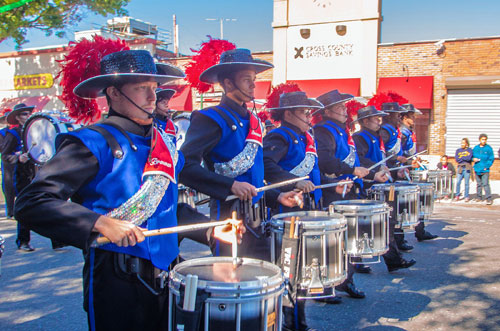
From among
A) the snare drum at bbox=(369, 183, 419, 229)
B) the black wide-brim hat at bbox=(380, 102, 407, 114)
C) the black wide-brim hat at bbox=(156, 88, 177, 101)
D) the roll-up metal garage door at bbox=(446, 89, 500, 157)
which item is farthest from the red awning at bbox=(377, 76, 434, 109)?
the black wide-brim hat at bbox=(156, 88, 177, 101)

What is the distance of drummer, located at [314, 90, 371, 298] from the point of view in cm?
588

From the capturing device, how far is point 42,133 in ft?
26.8

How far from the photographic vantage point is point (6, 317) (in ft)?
15.8

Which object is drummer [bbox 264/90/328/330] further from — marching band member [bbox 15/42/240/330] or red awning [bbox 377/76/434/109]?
red awning [bbox 377/76/434/109]

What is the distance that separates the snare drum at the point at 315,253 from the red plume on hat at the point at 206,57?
1.61 meters

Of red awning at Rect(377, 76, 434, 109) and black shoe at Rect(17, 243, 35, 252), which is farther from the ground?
red awning at Rect(377, 76, 434, 109)

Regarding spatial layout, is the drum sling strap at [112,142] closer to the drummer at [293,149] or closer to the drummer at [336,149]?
the drummer at [293,149]

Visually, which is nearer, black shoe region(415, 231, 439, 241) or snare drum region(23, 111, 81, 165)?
snare drum region(23, 111, 81, 165)

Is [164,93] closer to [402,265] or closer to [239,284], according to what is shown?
[402,265]

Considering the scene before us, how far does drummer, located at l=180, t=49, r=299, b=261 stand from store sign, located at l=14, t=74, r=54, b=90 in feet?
85.7

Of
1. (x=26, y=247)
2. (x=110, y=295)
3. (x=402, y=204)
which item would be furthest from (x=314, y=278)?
(x=26, y=247)

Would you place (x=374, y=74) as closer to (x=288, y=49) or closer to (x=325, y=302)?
(x=288, y=49)

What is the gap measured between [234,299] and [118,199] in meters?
0.73

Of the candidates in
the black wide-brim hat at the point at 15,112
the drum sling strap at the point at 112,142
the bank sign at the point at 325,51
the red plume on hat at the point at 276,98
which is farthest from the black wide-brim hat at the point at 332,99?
the bank sign at the point at 325,51
